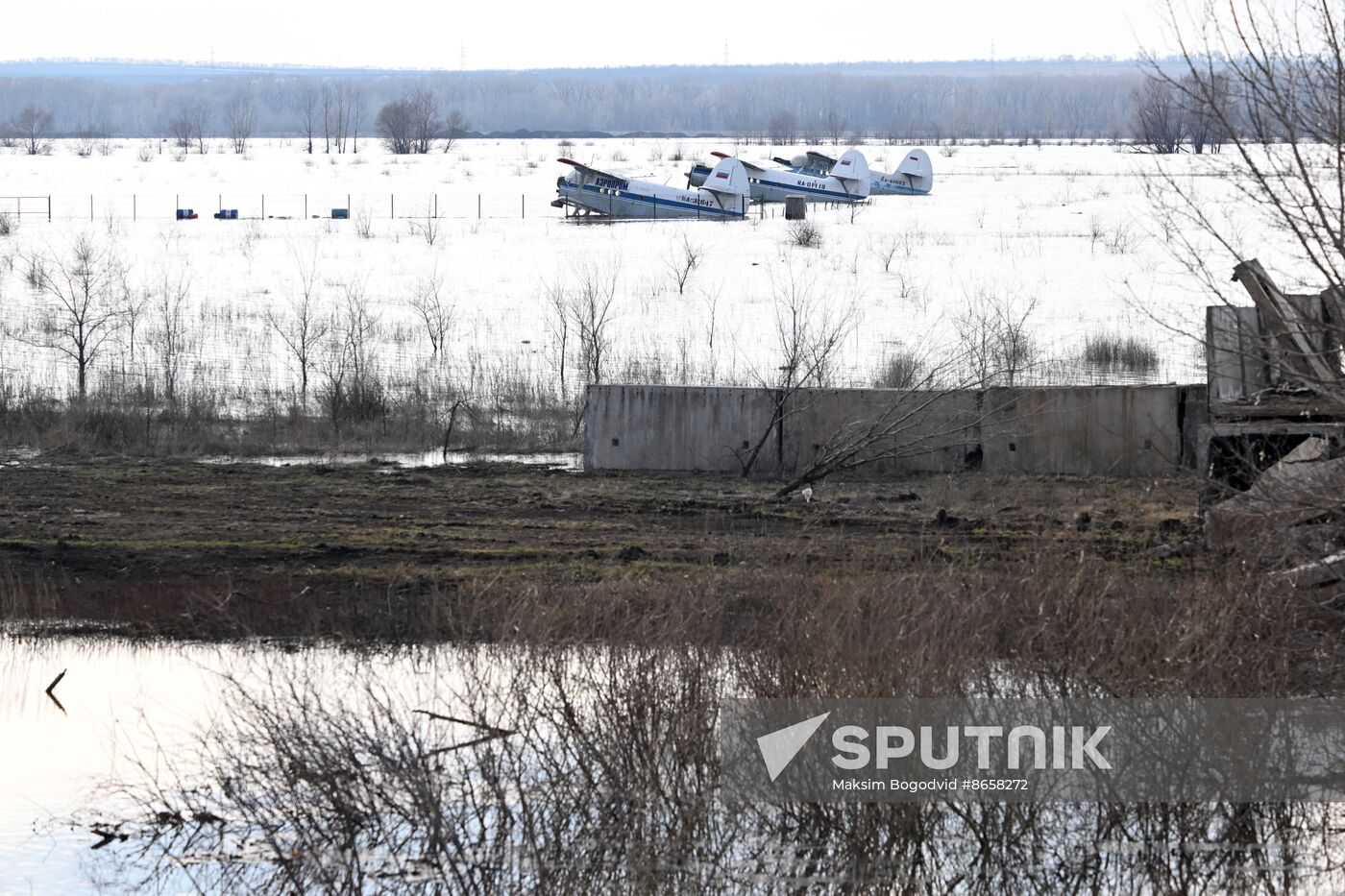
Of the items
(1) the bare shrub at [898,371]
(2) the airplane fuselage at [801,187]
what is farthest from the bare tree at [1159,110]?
(2) the airplane fuselage at [801,187]

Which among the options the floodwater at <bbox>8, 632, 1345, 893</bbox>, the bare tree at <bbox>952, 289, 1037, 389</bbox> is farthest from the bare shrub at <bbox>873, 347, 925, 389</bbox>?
the floodwater at <bbox>8, 632, 1345, 893</bbox>

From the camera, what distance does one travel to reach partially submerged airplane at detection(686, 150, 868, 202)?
59688 millimetres

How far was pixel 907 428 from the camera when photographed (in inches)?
725

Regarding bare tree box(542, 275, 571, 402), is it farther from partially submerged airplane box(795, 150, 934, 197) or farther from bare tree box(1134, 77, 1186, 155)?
partially submerged airplane box(795, 150, 934, 197)

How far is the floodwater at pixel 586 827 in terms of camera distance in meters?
7.86

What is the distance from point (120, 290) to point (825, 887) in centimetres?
3059

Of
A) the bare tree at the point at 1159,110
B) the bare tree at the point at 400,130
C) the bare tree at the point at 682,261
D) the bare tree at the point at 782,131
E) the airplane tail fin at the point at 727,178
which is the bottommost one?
the bare tree at the point at 682,261

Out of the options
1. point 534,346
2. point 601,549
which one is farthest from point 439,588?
point 534,346

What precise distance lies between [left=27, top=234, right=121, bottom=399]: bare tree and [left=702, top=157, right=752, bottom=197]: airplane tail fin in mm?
20898

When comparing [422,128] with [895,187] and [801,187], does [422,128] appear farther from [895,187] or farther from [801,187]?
[801,187]

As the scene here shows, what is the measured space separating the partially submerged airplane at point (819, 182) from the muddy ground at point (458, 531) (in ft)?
138

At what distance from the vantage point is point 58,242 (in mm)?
42281

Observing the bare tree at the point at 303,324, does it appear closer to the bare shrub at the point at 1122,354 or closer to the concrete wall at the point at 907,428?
the concrete wall at the point at 907,428

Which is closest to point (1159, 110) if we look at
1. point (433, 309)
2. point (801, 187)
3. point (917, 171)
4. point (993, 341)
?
point (993, 341)
